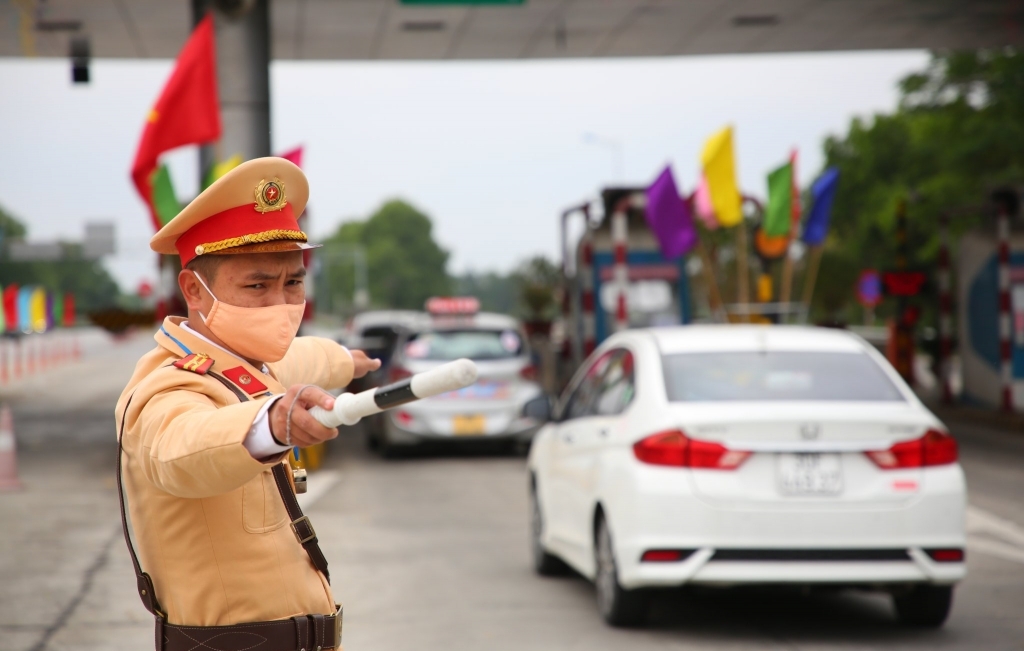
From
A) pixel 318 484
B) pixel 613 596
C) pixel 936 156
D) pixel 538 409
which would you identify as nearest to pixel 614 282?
pixel 318 484

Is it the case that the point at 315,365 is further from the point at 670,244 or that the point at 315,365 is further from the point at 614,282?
the point at 614,282

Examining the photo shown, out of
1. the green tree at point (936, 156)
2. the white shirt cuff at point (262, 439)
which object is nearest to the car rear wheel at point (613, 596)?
the white shirt cuff at point (262, 439)

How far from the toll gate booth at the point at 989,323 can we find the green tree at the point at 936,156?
763 millimetres

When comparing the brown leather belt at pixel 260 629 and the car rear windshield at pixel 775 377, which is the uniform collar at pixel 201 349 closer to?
the brown leather belt at pixel 260 629

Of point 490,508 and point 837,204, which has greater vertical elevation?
point 837,204

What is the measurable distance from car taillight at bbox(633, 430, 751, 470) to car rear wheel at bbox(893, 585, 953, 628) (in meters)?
1.13

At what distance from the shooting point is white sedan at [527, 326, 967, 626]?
20.9 feet

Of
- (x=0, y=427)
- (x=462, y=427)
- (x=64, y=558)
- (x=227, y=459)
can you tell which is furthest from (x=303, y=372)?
(x=462, y=427)

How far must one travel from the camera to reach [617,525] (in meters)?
6.72

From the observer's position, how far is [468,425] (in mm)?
15734

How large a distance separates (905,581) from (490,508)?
18.9 ft

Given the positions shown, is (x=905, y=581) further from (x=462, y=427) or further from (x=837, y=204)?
(x=837, y=204)

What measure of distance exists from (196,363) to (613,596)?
4.45 meters

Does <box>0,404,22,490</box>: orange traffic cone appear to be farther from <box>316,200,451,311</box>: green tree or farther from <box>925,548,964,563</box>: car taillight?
<box>316,200,451,311</box>: green tree
